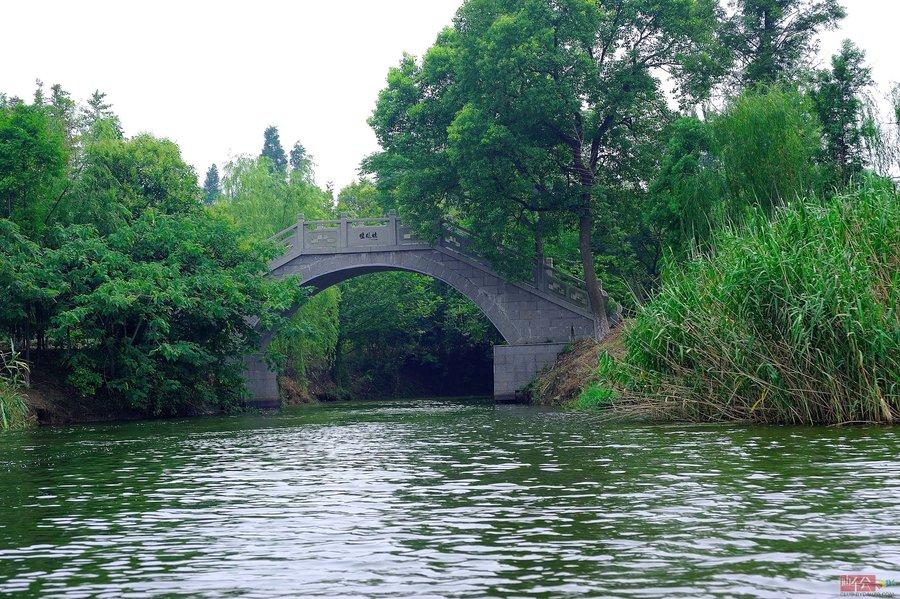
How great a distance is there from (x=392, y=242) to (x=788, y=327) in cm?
2139

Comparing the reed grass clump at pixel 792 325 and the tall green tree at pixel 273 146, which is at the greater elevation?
the tall green tree at pixel 273 146

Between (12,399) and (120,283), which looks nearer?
(12,399)

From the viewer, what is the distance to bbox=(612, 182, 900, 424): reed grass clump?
12250 mm

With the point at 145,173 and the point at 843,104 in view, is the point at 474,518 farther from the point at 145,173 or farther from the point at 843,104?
the point at 145,173

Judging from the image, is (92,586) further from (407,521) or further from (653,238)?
(653,238)

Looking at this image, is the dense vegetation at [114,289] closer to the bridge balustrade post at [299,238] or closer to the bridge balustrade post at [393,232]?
the bridge balustrade post at [299,238]

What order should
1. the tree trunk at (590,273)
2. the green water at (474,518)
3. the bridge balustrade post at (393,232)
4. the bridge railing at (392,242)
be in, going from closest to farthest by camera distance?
the green water at (474,518) < the tree trunk at (590,273) < the bridge railing at (392,242) < the bridge balustrade post at (393,232)

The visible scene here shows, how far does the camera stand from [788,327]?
1275 centimetres

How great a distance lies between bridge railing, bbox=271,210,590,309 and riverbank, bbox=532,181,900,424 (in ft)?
54.8

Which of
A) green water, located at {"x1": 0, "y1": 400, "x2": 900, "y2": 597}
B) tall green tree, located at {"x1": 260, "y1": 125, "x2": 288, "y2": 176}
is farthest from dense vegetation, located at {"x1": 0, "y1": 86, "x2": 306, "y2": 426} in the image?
tall green tree, located at {"x1": 260, "y1": 125, "x2": 288, "y2": 176}

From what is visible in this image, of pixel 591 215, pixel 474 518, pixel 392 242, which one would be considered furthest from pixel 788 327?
pixel 392 242

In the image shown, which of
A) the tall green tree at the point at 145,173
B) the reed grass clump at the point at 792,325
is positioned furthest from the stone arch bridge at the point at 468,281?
the reed grass clump at the point at 792,325

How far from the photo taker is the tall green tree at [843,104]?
22406 mm

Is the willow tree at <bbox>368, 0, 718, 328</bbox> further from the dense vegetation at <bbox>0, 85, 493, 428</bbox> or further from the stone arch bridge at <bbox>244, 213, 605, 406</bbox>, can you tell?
the dense vegetation at <bbox>0, 85, 493, 428</bbox>
